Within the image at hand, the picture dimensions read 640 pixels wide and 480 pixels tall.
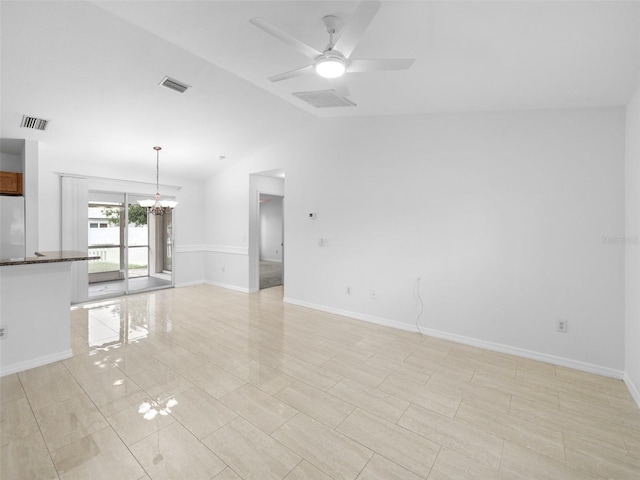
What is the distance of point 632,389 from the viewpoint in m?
2.60

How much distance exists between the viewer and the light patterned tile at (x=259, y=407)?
2.17m

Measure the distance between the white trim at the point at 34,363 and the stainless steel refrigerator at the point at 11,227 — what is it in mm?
2324

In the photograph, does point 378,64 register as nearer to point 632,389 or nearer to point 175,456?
point 175,456

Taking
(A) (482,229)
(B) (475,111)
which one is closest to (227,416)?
(A) (482,229)

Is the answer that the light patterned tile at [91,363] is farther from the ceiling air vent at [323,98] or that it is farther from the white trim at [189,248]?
the white trim at [189,248]

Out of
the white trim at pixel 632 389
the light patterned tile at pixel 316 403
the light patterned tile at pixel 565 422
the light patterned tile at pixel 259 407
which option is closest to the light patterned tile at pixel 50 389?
the light patterned tile at pixel 259 407

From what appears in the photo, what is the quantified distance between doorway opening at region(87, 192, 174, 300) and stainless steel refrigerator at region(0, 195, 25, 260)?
1.33 meters

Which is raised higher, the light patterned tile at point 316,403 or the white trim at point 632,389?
the white trim at point 632,389

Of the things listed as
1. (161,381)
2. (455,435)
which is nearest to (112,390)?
(161,381)

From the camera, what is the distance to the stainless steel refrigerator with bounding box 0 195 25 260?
417 cm

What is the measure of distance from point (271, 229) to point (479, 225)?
963 centimetres

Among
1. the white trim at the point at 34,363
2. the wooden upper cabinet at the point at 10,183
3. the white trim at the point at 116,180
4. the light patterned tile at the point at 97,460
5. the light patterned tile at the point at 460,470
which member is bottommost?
the light patterned tile at the point at 460,470

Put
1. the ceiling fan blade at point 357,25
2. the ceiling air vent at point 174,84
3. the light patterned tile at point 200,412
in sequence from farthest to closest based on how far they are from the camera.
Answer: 1. the ceiling air vent at point 174,84
2. the light patterned tile at point 200,412
3. the ceiling fan blade at point 357,25

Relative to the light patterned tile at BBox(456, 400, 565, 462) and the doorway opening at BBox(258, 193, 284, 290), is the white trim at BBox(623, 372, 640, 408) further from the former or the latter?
the doorway opening at BBox(258, 193, 284, 290)
